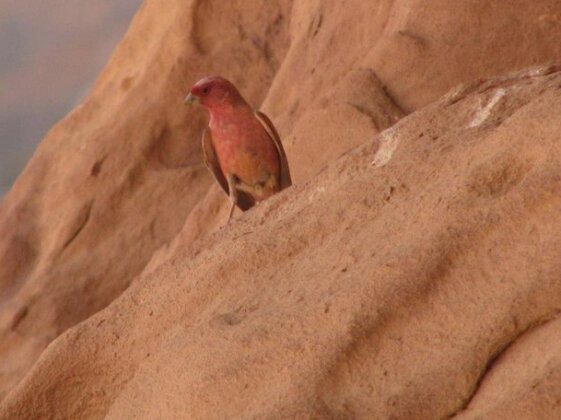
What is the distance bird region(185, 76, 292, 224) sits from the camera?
734 centimetres

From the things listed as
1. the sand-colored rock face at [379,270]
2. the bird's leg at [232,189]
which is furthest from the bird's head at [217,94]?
the sand-colored rock face at [379,270]

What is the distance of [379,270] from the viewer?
4.51m

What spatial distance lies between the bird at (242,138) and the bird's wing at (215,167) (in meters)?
0.07

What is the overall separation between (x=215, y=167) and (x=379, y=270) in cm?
316

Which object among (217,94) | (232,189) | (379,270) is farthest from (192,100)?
(379,270)

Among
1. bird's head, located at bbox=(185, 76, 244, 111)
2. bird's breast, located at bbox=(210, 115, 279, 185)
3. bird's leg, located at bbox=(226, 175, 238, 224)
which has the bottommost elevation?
bird's leg, located at bbox=(226, 175, 238, 224)

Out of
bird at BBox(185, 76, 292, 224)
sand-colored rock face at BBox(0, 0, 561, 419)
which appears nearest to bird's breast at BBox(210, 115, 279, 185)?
bird at BBox(185, 76, 292, 224)

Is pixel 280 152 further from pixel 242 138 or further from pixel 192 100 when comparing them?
pixel 192 100

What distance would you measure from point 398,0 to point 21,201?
13.1 ft

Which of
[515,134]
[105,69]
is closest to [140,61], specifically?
[105,69]

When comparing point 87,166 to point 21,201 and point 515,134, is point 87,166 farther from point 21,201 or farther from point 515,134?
point 515,134

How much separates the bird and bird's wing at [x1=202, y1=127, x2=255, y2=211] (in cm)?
7

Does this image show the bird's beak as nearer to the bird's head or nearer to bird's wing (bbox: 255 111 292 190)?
the bird's head

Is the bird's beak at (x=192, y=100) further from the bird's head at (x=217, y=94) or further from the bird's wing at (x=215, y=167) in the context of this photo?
the bird's wing at (x=215, y=167)
